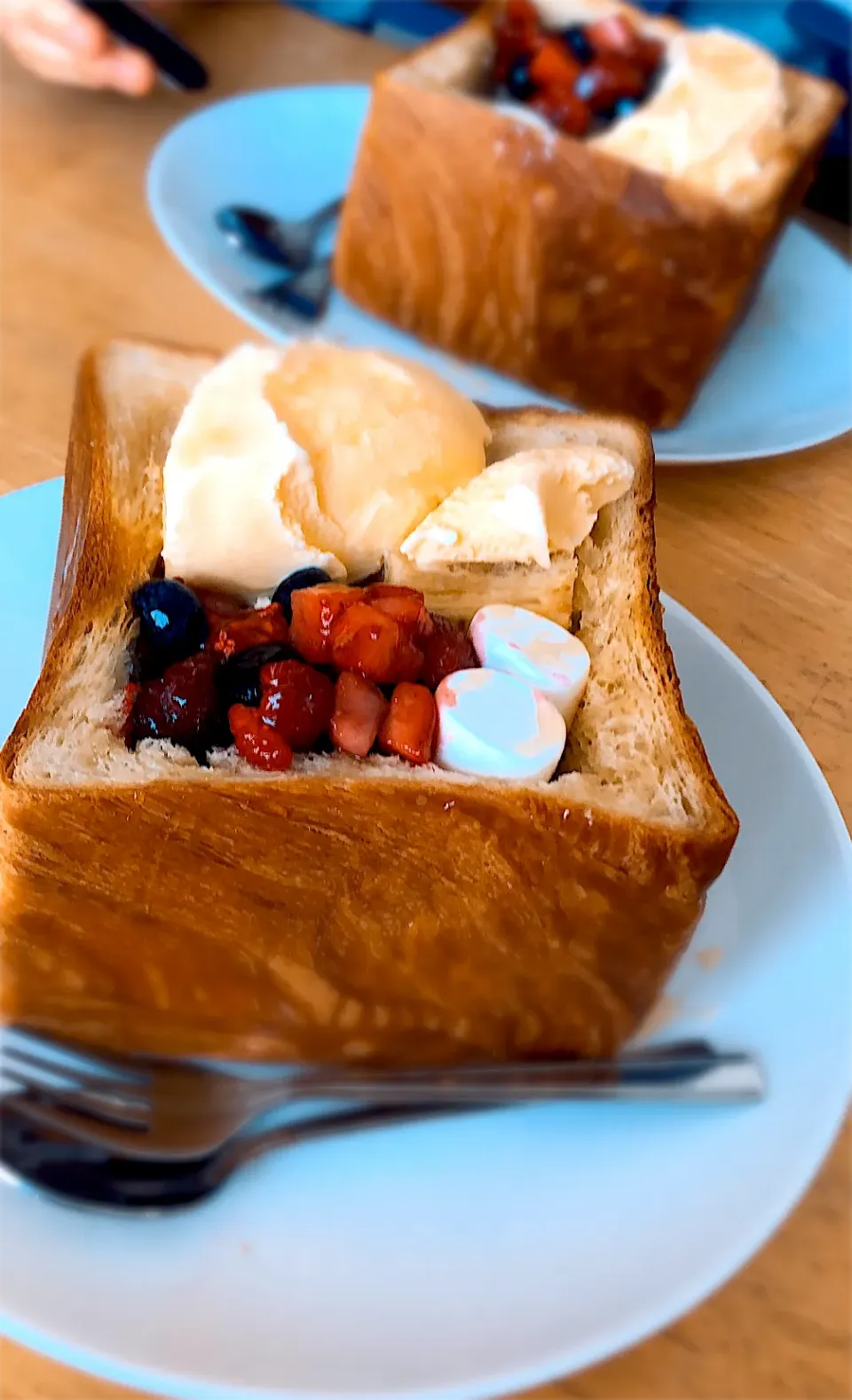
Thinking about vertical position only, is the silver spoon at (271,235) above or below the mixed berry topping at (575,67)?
below

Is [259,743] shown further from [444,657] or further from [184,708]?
[444,657]

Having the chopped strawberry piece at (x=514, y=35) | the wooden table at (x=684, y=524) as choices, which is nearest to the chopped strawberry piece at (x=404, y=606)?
the wooden table at (x=684, y=524)

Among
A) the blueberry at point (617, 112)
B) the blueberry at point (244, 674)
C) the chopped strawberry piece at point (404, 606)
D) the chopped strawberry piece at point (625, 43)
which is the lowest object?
the blueberry at point (244, 674)

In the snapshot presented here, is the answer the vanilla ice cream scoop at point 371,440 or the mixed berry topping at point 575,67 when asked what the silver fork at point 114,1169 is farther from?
the mixed berry topping at point 575,67

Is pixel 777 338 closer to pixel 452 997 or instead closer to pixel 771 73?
pixel 771 73

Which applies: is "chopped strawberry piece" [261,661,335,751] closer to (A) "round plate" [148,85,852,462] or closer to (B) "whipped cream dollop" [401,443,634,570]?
(B) "whipped cream dollop" [401,443,634,570]

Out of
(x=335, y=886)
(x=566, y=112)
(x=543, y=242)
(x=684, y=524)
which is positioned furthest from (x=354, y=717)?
(x=566, y=112)

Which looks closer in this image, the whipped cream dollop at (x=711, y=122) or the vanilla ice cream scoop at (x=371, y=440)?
the vanilla ice cream scoop at (x=371, y=440)
